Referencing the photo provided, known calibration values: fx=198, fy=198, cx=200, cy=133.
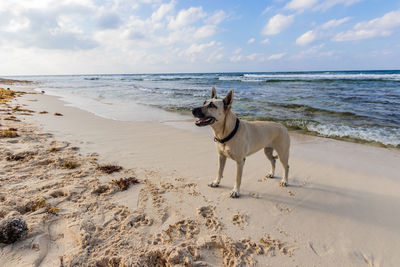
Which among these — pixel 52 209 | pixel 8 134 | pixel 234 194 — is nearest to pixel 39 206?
pixel 52 209

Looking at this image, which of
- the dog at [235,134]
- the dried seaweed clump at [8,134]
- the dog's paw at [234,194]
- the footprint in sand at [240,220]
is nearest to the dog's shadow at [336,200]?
the dog's paw at [234,194]

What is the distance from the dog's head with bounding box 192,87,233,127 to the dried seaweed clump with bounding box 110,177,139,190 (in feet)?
5.96

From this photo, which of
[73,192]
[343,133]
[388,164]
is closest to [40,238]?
[73,192]

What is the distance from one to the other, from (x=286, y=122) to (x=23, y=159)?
30.4 ft

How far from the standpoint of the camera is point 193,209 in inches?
127

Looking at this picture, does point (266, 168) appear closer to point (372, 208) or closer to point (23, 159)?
point (372, 208)

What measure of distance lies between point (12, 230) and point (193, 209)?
2.24m

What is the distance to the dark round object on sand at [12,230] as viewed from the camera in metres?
2.19

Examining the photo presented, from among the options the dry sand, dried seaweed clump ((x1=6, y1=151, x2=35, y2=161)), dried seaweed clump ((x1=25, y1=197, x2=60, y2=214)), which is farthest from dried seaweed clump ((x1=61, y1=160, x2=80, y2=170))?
dried seaweed clump ((x1=25, y1=197, x2=60, y2=214))

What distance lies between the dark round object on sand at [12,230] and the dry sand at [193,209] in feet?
0.23

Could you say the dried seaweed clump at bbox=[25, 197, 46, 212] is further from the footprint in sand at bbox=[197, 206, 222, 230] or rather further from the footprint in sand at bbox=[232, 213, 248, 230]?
the footprint in sand at bbox=[232, 213, 248, 230]

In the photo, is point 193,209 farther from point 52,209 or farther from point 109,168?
point 109,168

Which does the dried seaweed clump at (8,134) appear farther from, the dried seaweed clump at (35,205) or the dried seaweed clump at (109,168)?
the dried seaweed clump at (35,205)

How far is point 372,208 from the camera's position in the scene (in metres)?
3.37
